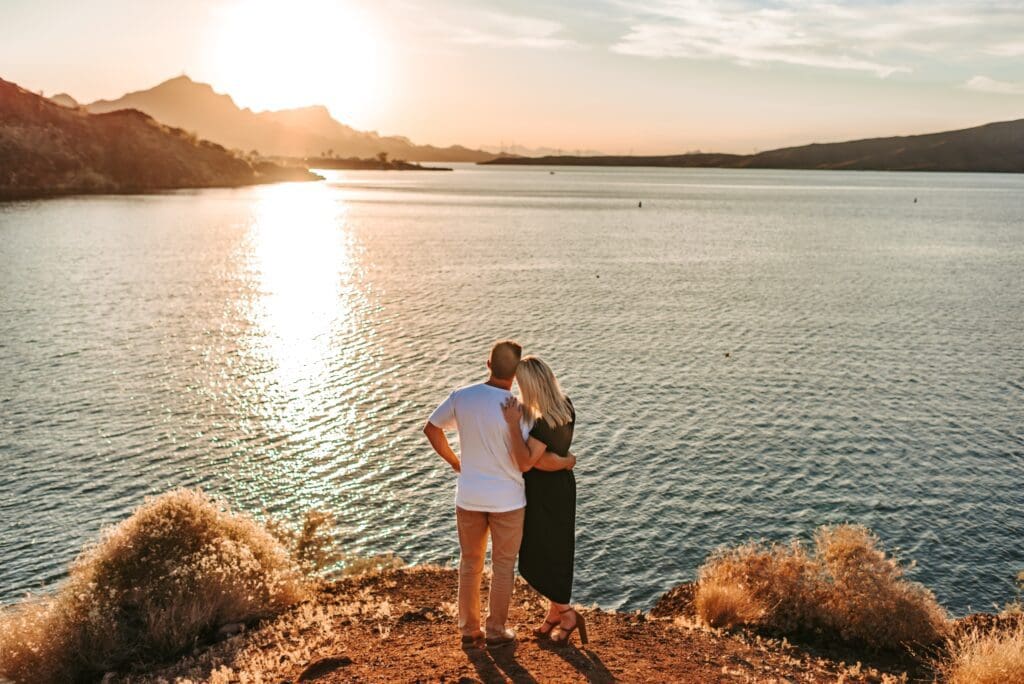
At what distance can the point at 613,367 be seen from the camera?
32.0 m

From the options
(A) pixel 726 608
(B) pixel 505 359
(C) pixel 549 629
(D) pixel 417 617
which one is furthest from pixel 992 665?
(D) pixel 417 617

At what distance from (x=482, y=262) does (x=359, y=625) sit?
55.4 m

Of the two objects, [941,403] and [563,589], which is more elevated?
[563,589]

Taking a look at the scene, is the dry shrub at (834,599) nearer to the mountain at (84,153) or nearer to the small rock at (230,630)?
the small rock at (230,630)

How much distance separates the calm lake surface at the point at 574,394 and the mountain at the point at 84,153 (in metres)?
83.8

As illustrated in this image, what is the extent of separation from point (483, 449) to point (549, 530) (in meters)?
1.30

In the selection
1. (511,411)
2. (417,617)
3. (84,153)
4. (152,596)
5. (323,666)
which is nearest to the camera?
(511,411)

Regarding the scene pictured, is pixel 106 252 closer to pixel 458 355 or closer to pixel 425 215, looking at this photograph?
pixel 458 355

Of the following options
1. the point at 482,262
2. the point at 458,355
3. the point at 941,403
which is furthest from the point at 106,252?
the point at 941,403

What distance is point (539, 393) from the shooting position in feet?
25.1

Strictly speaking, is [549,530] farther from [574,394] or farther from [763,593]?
[574,394]

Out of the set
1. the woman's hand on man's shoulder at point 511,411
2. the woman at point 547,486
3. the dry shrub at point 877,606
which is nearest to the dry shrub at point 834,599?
the dry shrub at point 877,606

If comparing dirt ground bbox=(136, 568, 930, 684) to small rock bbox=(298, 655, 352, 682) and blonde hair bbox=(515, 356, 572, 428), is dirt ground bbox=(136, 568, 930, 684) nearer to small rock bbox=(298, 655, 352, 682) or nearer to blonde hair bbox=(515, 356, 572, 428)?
small rock bbox=(298, 655, 352, 682)

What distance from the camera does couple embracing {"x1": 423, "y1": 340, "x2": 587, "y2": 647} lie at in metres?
7.64
